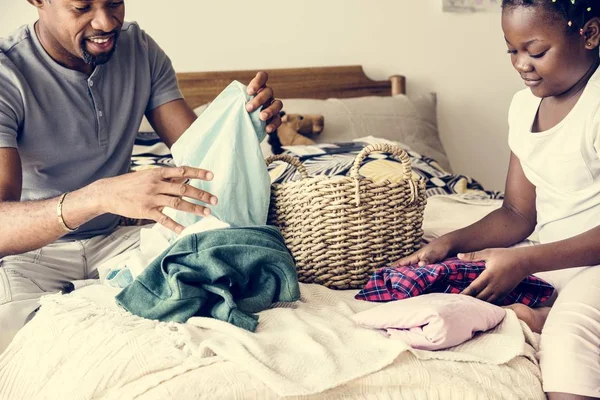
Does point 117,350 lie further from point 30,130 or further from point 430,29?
point 430,29

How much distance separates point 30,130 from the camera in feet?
5.83

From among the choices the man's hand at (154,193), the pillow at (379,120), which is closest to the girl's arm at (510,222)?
the man's hand at (154,193)

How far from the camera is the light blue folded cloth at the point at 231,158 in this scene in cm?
163

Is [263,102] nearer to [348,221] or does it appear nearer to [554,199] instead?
[348,221]

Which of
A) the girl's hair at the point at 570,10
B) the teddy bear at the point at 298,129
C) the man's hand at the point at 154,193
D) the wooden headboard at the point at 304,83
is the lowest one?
the teddy bear at the point at 298,129

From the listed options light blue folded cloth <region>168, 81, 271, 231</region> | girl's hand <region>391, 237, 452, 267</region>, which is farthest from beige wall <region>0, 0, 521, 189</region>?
girl's hand <region>391, 237, 452, 267</region>

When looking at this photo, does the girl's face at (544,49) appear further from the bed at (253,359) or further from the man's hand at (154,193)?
the man's hand at (154,193)

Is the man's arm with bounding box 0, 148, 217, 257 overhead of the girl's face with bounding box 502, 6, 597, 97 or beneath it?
beneath

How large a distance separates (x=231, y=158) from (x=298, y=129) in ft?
3.70

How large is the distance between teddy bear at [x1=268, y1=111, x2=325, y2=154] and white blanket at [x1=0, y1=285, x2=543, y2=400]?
4.28 feet

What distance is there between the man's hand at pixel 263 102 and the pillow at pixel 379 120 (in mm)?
1127

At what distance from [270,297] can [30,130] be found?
2.40 feet

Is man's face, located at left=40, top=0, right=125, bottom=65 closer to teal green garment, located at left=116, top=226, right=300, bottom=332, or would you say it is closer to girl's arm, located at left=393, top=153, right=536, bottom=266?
teal green garment, located at left=116, top=226, right=300, bottom=332

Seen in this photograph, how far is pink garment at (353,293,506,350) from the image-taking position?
51.5 inches
